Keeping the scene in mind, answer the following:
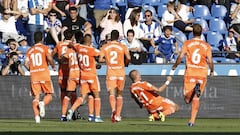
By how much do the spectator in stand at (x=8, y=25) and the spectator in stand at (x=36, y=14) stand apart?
1.36 ft

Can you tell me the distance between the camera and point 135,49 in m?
25.0

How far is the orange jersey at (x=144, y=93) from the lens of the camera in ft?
70.7

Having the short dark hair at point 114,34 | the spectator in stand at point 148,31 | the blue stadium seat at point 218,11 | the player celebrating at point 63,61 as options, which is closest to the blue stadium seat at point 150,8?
the spectator in stand at point 148,31

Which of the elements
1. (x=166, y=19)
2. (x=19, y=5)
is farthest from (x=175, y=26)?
(x=19, y=5)

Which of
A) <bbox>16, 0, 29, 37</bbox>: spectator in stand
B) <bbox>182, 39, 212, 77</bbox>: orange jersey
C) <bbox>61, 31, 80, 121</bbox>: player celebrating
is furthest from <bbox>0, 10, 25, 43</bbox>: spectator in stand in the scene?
<bbox>182, 39, 212, 77</bbox>: orange jersey

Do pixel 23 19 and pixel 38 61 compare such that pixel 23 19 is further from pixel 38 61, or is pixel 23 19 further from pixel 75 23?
pixel 38 61

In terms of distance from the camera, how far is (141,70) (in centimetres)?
2477

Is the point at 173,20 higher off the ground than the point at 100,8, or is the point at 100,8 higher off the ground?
the point at 100,8

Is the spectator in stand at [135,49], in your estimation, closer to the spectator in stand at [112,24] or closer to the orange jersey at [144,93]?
the spectator in stand at [112,24]

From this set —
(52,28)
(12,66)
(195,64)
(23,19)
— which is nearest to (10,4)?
(23,19)

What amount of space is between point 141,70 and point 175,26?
2.74 meters

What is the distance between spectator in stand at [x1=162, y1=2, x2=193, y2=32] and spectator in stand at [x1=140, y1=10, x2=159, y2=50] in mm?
551

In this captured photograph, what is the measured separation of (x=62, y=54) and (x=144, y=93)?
84.7 inches

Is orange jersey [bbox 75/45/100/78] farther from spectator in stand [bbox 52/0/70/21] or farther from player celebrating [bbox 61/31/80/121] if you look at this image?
spectator in stand [bbox 52/0/70/21]
